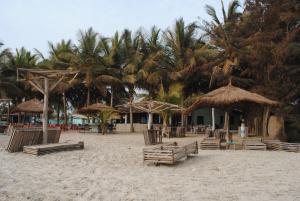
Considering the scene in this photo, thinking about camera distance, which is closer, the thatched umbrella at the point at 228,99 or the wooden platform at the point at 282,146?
the wooden platform at the point at 282,146

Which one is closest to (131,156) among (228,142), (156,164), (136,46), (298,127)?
(156,164)

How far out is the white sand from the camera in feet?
24.0

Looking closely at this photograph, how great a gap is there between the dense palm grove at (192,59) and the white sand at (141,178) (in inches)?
367

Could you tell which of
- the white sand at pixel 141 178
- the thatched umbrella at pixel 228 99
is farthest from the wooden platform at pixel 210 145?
the white sand at pixel 141 178

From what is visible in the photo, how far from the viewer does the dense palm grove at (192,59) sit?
21312 millimetres

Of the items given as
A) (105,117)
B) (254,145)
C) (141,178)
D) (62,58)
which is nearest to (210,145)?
(254,145)

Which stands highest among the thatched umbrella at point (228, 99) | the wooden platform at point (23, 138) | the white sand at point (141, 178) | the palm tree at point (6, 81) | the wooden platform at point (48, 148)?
the palm tree at point (6, 81)

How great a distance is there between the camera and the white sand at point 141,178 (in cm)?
732

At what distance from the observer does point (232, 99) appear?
685 inches

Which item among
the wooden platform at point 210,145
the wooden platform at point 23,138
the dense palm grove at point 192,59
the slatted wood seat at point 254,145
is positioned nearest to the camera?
the wooden platform at point 23,138

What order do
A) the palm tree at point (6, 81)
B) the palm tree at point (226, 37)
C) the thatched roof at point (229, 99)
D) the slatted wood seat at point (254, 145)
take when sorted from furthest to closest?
1. the palm tree at point (6, 81)
2. the palm tree at point (226, 37)
3. the thatched roof at point (229, 99)
4. the slatted wood seat at point (254, 145)

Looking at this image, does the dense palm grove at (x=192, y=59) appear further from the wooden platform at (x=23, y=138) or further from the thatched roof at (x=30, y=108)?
the wooden platform at (x=23, y=138)

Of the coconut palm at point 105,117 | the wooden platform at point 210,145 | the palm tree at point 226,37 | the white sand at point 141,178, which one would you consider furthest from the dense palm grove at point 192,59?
the white sand at point 141,178

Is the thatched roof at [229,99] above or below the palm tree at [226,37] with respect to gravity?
below
